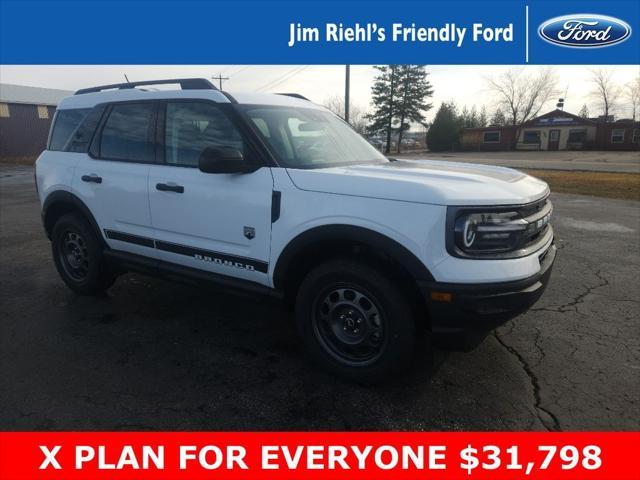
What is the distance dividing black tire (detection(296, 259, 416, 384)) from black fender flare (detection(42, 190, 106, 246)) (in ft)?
7.77

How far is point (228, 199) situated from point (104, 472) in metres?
1.82

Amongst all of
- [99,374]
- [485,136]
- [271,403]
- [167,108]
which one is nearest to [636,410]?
[271,403]

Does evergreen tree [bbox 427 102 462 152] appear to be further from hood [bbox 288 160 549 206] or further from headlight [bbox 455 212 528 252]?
headlight [bbox 455 212 528 252]

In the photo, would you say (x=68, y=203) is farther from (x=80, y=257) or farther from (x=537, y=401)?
(x=537, y=401)

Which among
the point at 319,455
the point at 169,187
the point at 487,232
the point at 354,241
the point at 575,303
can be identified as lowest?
the point at 319,455

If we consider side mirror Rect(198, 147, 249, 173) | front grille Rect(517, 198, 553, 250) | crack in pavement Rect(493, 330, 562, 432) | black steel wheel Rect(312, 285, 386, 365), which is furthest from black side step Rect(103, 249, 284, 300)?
crack in pavement Rect(493, 330, 562, 432)

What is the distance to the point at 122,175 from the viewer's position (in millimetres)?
3850

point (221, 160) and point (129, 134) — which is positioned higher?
point (129, 134)

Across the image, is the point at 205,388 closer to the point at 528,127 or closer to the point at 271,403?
the point at 271,403

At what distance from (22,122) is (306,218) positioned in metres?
41.9

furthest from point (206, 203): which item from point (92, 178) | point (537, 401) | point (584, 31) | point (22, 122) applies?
point (22, 122)

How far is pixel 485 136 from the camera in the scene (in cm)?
5681

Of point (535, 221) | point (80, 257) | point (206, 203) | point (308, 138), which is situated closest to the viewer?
point (535, 221)

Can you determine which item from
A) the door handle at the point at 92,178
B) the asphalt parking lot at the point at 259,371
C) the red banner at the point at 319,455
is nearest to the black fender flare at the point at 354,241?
the asphalt parking lot at the point at 259,371
